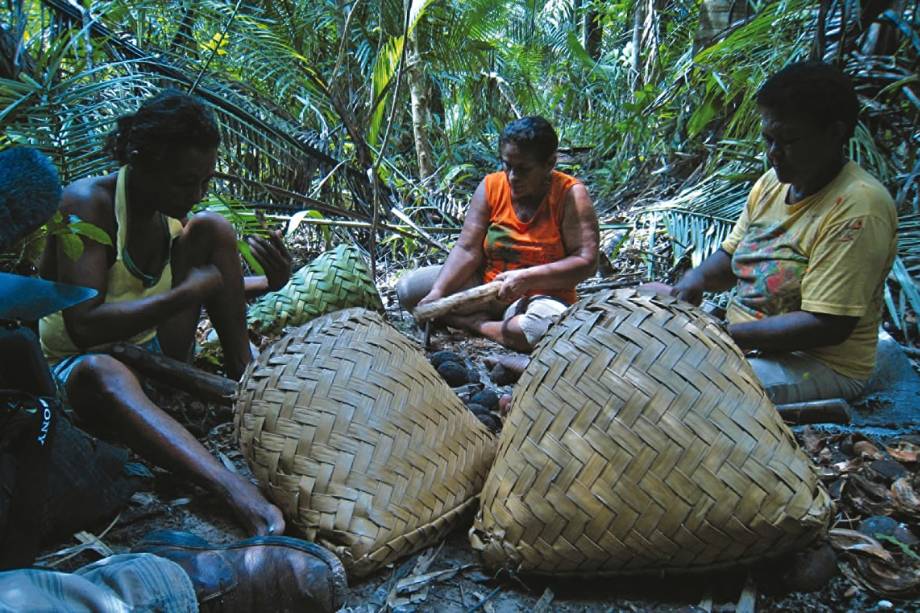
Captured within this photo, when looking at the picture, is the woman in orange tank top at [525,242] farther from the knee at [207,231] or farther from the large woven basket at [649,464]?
the large woven basket at [649,464]

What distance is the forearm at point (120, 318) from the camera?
1.95 m

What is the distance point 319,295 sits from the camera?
321 cm

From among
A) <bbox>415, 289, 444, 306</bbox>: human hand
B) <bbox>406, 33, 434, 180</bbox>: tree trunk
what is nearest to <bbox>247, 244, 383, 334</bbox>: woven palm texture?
<bbox>415, 289, 444, 306</bbox>: human hand

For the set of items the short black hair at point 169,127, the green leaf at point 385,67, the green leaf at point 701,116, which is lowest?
the green leaf at point 701,116

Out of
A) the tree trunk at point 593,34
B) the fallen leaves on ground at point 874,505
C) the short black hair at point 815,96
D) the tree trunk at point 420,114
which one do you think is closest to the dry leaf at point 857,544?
the fallen leaves on ground at point 874,505

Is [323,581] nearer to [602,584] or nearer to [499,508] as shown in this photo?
[499,508]

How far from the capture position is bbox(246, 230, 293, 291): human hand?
99.3 inches

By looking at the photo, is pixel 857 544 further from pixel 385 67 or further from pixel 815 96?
pixel 385 67

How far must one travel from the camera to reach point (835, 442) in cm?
209

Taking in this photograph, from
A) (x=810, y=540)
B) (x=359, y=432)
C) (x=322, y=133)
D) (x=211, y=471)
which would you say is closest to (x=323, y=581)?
(x=359, y=432)

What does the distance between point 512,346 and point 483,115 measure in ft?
13.4

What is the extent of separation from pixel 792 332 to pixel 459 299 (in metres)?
1.52

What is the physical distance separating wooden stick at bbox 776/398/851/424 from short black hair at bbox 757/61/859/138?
85 centimetres

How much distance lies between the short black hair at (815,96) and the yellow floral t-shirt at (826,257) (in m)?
0.19
